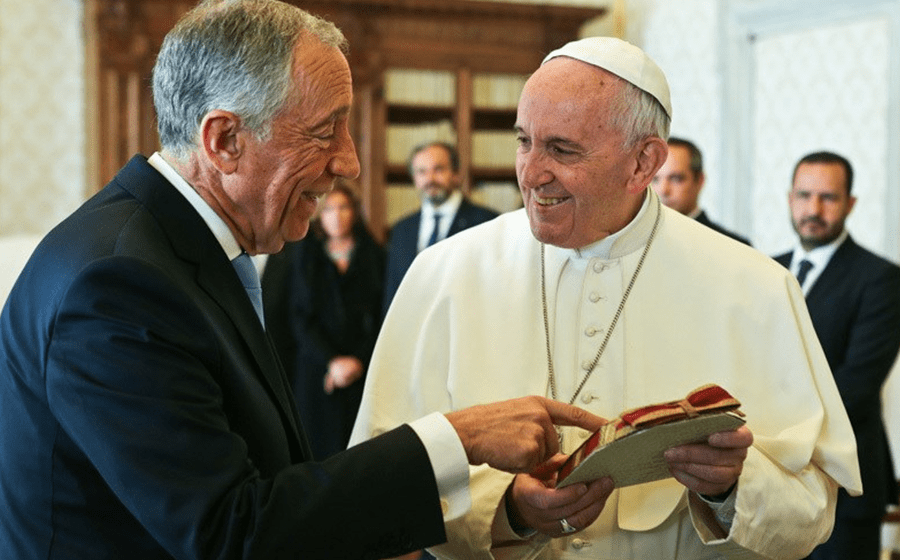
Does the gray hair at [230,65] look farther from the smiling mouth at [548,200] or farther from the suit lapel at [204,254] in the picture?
the smiling mouth at [548,200]

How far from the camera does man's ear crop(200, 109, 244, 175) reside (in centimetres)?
191

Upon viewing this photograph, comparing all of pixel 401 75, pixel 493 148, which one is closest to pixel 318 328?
pixel 401 75

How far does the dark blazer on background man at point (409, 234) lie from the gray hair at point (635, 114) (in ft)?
13.8

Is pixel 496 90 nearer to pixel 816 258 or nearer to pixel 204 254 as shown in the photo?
pixel 816 258

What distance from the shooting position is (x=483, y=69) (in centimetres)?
1024

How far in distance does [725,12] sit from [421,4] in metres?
2.46

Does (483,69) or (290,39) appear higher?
(483,69)

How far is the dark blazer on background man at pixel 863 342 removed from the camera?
4828mm

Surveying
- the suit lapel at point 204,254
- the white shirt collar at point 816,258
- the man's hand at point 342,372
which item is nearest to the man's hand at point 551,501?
the suit lapel at point 204,254

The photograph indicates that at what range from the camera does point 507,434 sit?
74.6 inches

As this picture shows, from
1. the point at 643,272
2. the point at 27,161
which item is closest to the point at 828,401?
the point at 643,272

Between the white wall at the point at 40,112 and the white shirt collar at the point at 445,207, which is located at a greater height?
the white wall at the point at 40,112

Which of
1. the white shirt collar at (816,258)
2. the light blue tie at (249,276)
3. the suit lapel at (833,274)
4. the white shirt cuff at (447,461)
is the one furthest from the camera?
the white shirt collar at (816,258)

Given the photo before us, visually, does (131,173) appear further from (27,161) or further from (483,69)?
(483,69)
